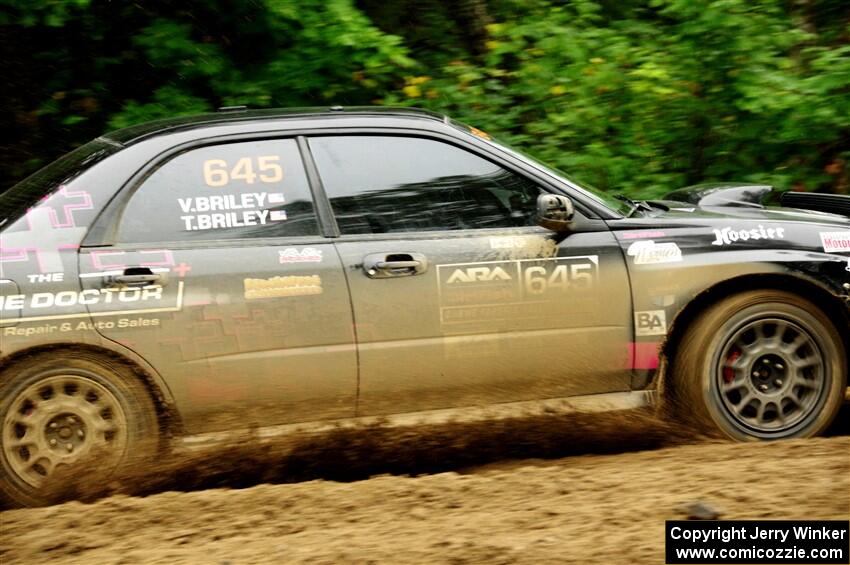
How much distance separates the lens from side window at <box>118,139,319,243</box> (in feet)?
15.0

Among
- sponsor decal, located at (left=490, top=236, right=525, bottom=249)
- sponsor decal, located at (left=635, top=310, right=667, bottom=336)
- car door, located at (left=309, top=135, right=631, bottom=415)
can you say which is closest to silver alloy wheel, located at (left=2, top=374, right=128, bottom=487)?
car door, located at (left=309, top=135, right=631, bottom=415)

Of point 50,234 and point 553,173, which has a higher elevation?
point 553,173

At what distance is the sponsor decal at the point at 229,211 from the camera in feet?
15.1

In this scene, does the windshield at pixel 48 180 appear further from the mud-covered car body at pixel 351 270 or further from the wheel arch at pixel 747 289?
the wheel arch at pixel 747 289

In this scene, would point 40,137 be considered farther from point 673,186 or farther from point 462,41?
point 673,186

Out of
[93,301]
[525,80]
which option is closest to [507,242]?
[93,301]

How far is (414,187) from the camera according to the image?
481 cm

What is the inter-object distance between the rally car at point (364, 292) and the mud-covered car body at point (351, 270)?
0.03 feet

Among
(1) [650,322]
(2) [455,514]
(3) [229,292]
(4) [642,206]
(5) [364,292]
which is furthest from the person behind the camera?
(4) [642,206]

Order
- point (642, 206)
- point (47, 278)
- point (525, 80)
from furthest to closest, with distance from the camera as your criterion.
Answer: point (525, 80), point (642, 206), point (47, 278)

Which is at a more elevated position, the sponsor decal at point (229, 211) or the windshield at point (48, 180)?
the windshield at point (48, 180)

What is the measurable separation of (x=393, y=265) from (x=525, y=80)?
4.21 meters

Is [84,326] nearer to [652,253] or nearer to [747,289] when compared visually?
[652,253]

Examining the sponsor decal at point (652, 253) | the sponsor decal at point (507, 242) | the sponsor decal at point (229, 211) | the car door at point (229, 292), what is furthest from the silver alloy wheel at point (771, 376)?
the sponsor decal at point (229, 211)
